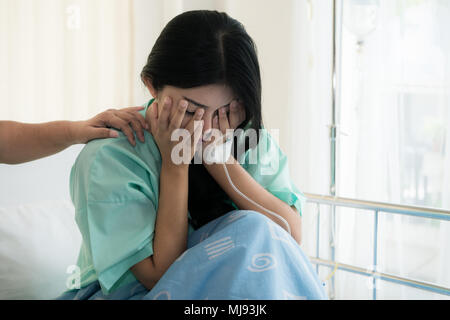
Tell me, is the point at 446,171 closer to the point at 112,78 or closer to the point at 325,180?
the point at 325,180

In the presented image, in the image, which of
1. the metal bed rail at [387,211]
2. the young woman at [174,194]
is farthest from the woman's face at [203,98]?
the metal bed rail at [387,211]

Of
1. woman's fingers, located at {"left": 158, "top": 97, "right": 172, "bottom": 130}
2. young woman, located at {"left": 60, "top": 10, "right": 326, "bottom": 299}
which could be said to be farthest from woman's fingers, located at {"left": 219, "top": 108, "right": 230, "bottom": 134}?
woman's fingers, located at {"left": 158, "top": 97, "right": 172, "bottom": 130}

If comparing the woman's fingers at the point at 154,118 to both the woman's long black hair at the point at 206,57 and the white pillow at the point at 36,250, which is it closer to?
the woman's long black hair at the point at 206,57

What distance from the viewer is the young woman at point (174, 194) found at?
30.1 inches

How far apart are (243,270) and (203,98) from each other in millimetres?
365

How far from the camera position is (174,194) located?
889mm

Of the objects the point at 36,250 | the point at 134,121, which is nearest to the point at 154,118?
the point at 134,121

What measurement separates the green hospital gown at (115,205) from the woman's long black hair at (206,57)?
18cm

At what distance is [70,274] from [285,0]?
1448 millimetres

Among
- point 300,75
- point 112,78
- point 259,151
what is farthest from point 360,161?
point 112,78

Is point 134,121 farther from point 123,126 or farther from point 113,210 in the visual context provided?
point 113,210

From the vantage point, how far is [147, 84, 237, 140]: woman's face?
0.86 meters

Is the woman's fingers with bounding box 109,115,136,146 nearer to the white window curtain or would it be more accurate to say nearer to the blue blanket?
the blue blanket

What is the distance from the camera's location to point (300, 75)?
1.83 meters
